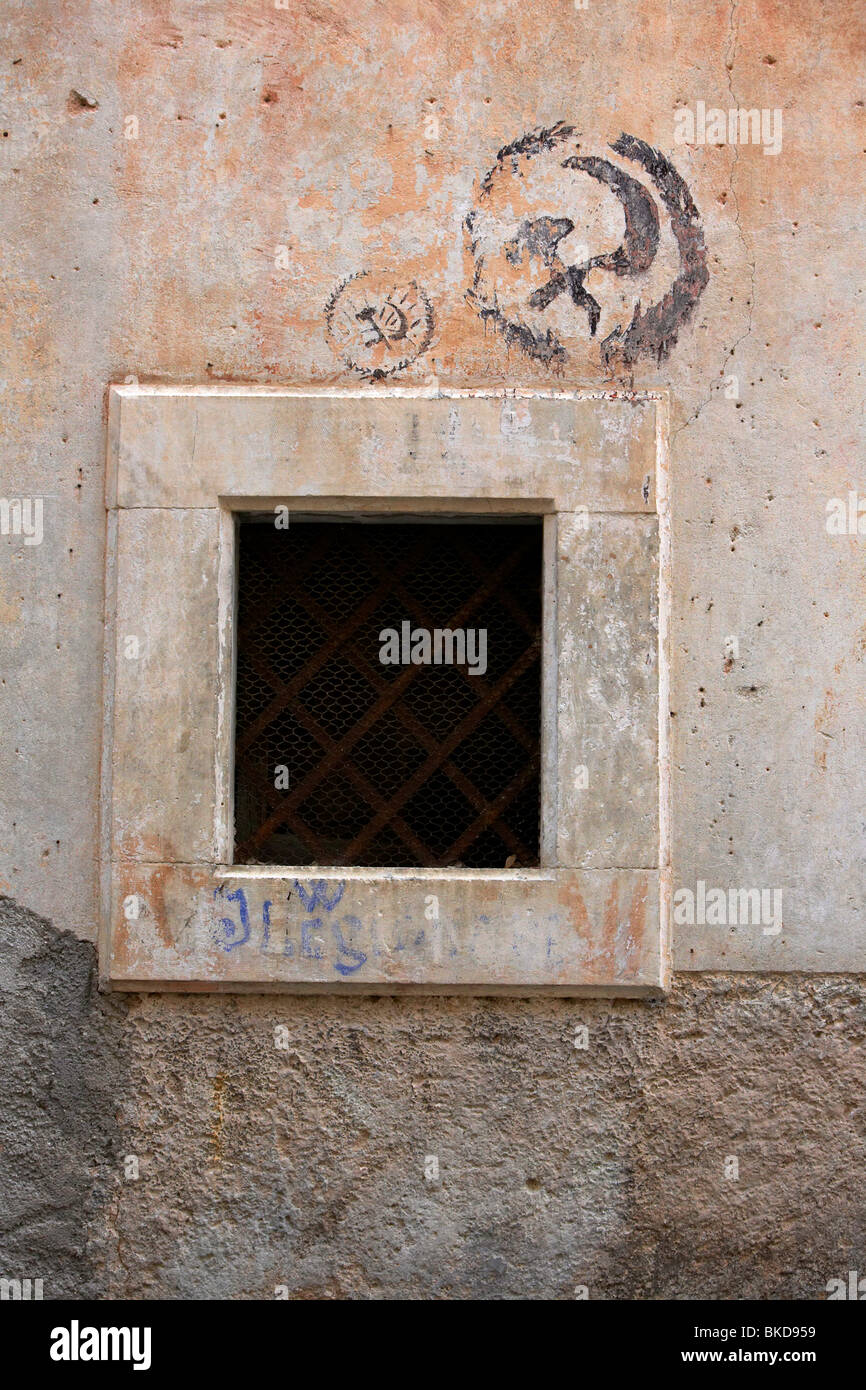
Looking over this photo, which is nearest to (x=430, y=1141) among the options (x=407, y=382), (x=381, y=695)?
(x=381, y=695)

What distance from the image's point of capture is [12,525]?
3.29 metres

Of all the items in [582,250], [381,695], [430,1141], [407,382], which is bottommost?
[430,1141]

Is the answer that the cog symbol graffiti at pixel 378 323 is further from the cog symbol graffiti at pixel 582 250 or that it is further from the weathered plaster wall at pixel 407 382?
the cog symbol graffiti at pixel 582 250

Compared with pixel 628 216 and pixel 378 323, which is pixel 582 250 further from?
pixel 378 323

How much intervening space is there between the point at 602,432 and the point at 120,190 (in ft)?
5.08

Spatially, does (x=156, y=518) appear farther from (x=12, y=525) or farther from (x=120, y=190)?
(x=120, y=190)

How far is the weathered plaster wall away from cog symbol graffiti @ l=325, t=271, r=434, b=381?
4 centimetres

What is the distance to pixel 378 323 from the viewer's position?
328 cm

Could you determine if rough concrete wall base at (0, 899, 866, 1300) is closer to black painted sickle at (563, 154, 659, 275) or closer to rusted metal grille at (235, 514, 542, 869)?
rusted metal grille at (235, 514, 542, 869)

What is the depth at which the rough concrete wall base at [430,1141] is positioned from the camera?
3.17m

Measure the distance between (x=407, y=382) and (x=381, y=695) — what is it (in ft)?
2.95

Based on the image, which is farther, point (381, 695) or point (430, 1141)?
point (381, 695)

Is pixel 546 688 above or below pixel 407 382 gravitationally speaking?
below

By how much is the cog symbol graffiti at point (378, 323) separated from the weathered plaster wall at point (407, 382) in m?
0.04
